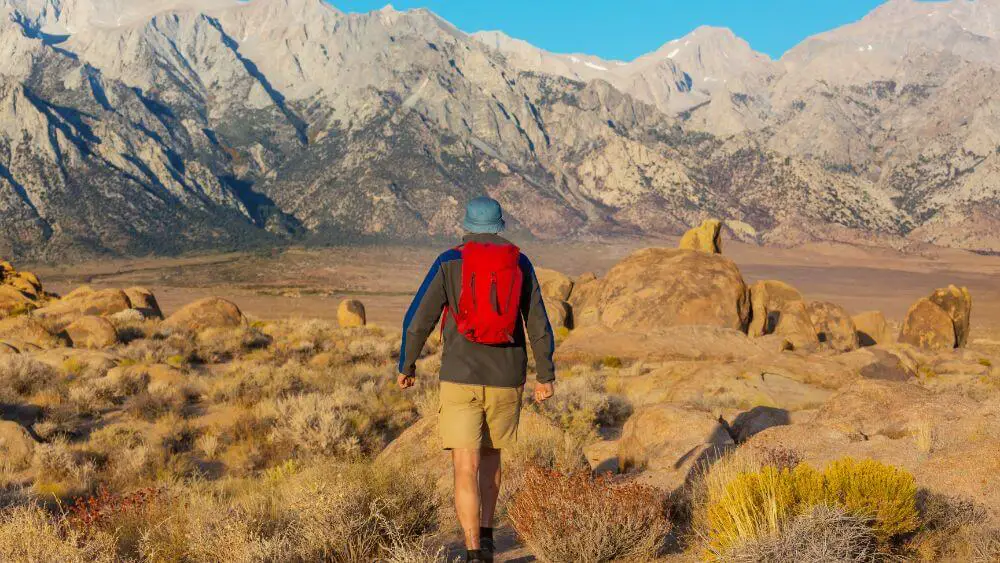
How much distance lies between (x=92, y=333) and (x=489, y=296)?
17.0 metres

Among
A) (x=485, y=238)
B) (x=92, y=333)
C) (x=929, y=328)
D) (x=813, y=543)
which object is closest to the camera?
(x=813, y=543)

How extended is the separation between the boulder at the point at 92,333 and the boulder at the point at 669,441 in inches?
591

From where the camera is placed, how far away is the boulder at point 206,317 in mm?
21484

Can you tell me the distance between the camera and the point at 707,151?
7283 inches

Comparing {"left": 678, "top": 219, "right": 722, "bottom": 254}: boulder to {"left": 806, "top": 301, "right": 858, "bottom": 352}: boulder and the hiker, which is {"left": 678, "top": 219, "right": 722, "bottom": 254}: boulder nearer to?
{"left": 806, "top": 301, "right": 858, "bottom": 352}: boulder

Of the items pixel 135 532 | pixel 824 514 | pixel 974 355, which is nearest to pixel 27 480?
pixel 135 532

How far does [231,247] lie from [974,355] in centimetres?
12690

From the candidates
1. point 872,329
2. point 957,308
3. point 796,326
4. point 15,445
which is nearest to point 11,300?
point 15,445

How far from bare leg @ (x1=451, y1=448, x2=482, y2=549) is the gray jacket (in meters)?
0.49

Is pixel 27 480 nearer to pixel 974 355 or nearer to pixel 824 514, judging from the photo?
pixel 824 514

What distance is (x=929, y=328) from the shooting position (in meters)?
28.2

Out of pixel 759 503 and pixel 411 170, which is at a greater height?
pixel 411 170

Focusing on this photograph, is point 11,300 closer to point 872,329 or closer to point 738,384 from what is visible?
point 738,384

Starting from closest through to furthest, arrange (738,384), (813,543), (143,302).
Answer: (813,543), (738,384), (143,302)
